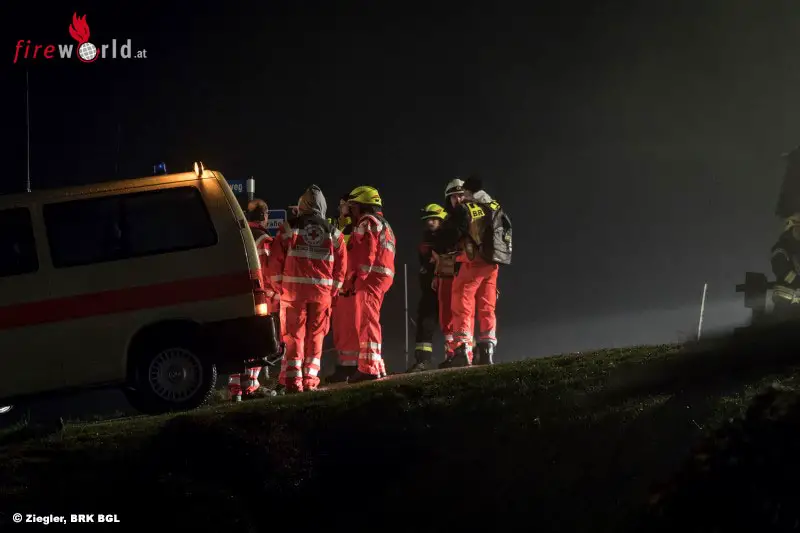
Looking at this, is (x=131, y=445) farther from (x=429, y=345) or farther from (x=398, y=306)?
(x=398, y=306)

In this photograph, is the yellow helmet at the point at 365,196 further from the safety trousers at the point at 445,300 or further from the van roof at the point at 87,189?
the van roof at the point at 87,189

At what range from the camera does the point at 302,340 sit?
1038 cm

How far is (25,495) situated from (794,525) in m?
4.75

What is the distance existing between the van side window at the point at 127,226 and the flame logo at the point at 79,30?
1831 cm

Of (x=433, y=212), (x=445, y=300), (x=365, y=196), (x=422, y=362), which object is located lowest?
(x=422, y=362)

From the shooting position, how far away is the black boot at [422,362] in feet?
41.1

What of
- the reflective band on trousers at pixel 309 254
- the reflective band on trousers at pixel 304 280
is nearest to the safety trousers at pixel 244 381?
the reflective band on trousers at pixel 304 280

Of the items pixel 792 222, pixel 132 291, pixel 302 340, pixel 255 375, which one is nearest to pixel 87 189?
pixel 132 291

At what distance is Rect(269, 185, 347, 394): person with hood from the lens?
10312 mm

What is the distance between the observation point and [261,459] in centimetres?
695

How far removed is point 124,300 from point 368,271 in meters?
3.20

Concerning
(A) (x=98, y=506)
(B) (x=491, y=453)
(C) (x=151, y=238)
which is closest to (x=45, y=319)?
(C) (x=151, y=238)

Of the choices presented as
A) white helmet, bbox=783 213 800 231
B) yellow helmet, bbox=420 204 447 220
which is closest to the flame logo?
yellow helmet, bbox=420 204 447 220

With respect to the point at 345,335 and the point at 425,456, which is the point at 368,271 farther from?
the point at 425,456
